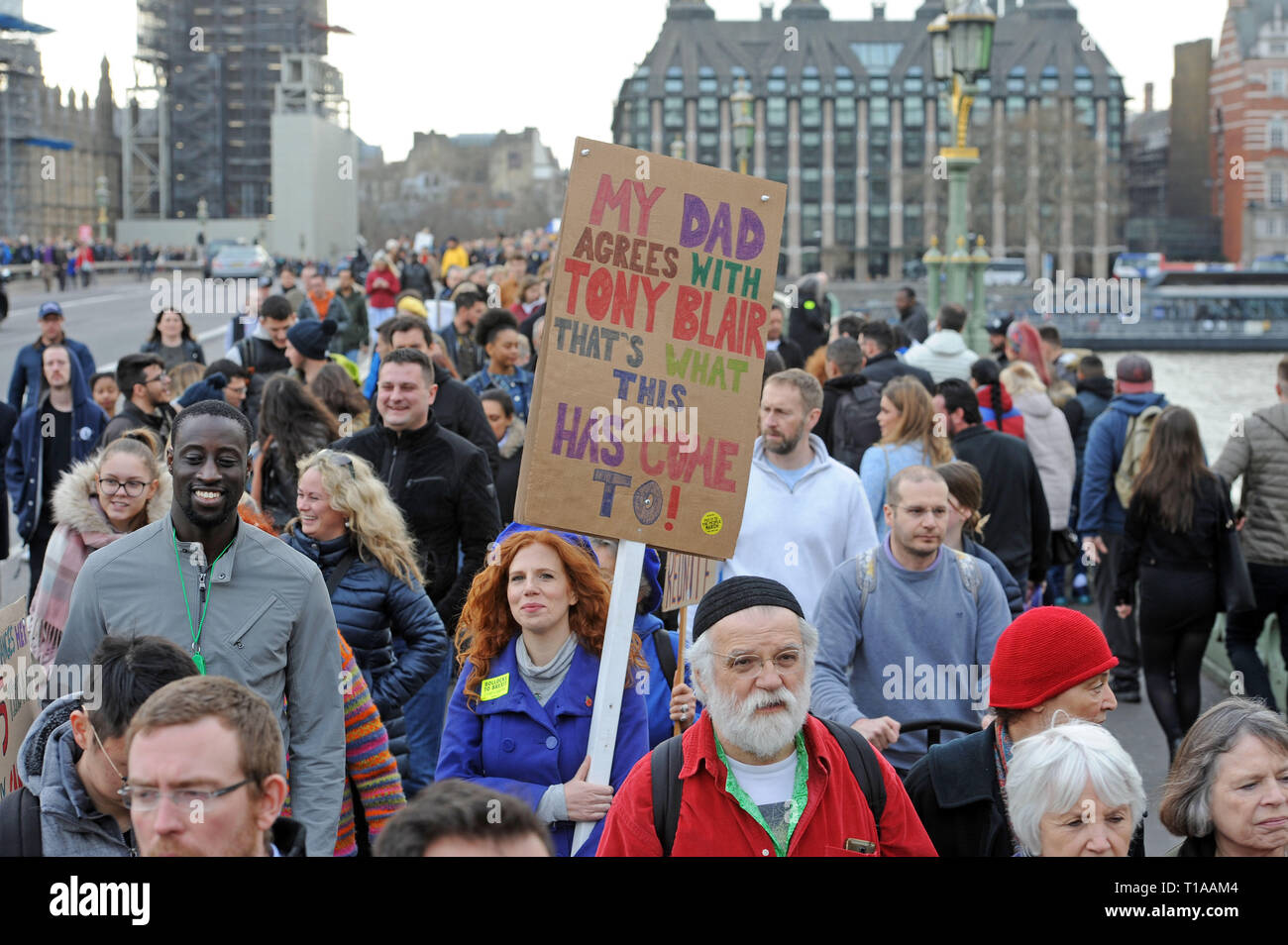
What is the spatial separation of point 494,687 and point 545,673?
0.44 ft

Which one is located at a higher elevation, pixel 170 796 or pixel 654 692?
pixel 170 796

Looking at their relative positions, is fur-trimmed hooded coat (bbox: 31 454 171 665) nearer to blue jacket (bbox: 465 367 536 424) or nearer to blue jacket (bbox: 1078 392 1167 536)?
blue jacket (bbox: 465 367 536 424)

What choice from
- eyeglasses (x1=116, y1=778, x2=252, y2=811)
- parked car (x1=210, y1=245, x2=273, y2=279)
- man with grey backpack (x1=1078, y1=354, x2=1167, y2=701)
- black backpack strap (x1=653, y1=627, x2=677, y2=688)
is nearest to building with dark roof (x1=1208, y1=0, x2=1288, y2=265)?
parked car (x1=210, y1=245, x2=273, y2=279)

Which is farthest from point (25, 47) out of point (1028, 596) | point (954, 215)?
point (1028, 596)

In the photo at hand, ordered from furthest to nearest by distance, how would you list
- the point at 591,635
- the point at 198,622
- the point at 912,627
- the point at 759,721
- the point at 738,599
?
1. the point at 912,627
2. the point at 591,635
3. the point at 198,622
4. the point at 738,599
5. the point at 759,721

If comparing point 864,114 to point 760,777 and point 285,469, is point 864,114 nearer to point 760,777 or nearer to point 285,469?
point 285,469

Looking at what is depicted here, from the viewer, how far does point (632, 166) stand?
365 centimetres

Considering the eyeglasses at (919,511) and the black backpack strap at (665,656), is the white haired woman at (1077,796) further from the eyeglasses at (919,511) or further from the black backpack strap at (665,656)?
the eyeglasses at (919,511)

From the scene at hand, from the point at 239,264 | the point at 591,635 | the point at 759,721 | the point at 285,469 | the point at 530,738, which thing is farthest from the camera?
the point at 239,264

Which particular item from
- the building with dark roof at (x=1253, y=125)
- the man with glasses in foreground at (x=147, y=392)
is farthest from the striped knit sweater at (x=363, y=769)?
the building with dark roof at (x=1253, y=125)

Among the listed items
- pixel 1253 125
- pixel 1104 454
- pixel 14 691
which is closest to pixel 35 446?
pixel 14 691

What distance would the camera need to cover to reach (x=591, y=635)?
4137mm
